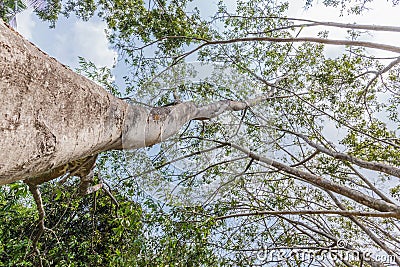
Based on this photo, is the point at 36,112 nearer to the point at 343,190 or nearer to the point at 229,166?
the point at 229,166

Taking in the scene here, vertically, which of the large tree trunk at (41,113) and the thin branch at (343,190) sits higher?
the thin branch at (343,190)

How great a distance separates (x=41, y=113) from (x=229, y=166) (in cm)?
163

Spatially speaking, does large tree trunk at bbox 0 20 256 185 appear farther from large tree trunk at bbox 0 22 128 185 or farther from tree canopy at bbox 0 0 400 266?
tree canopy at bbox 0 0 400 266

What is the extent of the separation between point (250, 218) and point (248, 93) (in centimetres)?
245

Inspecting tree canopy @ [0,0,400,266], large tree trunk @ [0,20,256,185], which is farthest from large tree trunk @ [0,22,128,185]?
tree canopy @ [0,0,400,266]

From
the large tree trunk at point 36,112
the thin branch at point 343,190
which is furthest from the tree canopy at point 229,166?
the large tree trunk at point 36,112

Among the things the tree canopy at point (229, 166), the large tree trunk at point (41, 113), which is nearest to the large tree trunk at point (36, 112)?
the large tree trunk at point (41, 113)

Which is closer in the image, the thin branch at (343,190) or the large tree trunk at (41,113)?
the large tree trunk at (41,113)

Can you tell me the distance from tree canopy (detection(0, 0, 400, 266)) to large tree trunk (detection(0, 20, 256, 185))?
66 cm

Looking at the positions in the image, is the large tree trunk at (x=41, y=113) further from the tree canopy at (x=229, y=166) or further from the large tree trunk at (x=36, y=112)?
the tree canopy at (x=229, y=166)

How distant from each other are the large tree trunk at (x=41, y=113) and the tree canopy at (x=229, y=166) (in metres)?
0.66

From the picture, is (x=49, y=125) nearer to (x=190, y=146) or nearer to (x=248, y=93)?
(x=190, y=146)

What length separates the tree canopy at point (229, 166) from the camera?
1.92 metres

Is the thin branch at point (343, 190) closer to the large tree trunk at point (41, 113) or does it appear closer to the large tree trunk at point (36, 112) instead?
the large tree trunk at point (41, 113)
